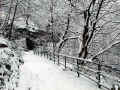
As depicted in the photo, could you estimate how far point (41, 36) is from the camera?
4981 centimetres

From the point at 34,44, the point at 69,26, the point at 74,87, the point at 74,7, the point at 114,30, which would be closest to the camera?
the point at 74,87

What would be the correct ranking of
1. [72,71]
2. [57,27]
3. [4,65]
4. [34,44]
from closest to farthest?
[4,65] < [72,71] < [57,27] < [34,44]

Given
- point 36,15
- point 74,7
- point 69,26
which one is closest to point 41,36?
point 36,15

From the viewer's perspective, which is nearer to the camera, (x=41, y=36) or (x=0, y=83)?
(x=0, y=83)

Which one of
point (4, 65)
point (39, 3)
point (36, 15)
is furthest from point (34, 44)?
point (4, 65)

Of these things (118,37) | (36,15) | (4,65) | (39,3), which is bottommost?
(4,65)

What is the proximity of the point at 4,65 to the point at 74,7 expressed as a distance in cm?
809

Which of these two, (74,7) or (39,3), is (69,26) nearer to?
(74,7)

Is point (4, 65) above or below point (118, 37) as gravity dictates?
below

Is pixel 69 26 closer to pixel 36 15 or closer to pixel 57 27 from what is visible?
pixel 57 27

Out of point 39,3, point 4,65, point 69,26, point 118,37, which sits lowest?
point 4,65

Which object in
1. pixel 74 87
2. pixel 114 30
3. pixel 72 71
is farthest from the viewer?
pixel 114 30

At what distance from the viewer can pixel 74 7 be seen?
13078mm

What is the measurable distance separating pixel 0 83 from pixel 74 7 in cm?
921
